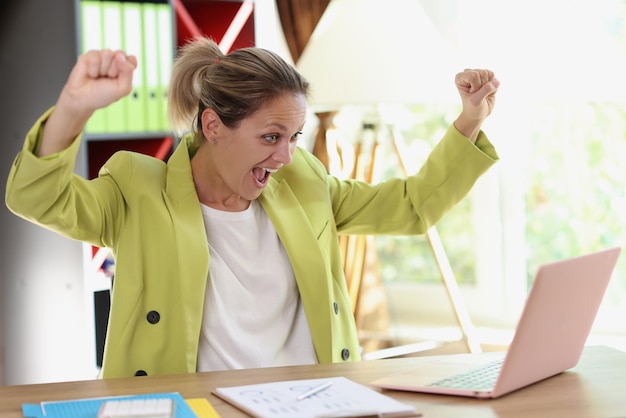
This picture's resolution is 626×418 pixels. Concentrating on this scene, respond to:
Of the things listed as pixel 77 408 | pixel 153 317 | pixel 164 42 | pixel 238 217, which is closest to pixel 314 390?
pixel 77 408

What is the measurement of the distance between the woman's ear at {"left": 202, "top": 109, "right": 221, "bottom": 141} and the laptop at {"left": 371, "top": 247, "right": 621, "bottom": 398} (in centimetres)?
72

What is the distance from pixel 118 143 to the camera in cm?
319

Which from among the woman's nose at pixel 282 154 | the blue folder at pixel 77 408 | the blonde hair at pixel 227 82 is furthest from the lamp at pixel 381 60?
the blue folder at pixel 77 408

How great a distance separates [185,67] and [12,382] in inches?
59.8

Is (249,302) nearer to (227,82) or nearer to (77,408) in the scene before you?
(227,82)

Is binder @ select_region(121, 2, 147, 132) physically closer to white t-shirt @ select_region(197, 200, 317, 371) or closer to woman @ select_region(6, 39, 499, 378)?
woman @ select_region(6, 39, 499, 378)

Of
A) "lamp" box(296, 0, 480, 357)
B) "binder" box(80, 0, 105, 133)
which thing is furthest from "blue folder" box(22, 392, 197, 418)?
"binder" box(80, 0, 105, 133)

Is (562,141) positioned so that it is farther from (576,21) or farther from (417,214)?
(417,214)

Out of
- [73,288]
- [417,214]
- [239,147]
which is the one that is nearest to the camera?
[239,147]

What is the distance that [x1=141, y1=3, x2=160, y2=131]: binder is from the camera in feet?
9.90

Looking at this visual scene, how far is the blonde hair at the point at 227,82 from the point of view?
1918 mm

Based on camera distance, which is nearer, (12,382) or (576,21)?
(12,382)

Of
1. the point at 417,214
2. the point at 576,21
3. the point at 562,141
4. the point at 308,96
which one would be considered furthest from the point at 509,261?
the point at 308,96

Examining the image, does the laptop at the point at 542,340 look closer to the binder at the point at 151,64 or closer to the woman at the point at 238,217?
the woman at the point at 238,217
